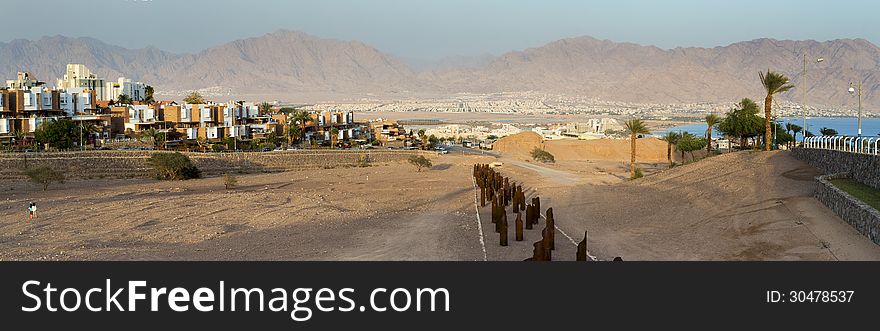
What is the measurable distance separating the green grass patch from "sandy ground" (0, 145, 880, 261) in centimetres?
67

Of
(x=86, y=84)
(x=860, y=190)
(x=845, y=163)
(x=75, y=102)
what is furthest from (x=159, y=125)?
(x=860, y=190)

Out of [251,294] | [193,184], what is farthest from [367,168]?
[251,294]

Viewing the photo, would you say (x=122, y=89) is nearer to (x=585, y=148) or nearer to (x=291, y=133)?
(x=291, y=133)

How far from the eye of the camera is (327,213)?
26641 mm

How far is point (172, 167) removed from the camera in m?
46.7

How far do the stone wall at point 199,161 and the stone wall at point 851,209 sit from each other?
124 feet

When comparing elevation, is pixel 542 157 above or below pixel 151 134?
below

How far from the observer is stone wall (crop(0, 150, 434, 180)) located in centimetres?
4738

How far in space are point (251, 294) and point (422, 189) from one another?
26.9 meters

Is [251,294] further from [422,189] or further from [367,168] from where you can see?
[367,168]

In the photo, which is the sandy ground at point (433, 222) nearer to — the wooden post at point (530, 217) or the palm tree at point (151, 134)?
the wooden post at point (530, 217)

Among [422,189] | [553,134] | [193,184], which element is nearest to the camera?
[422,189]

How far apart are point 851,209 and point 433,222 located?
10486 mm

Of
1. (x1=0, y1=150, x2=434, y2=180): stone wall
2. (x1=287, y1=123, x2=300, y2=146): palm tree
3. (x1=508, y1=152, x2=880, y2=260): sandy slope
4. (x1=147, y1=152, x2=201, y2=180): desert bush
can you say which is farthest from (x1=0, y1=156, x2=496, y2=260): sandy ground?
(x1=287, y1=123, x2=300, y2=146): palm tree
